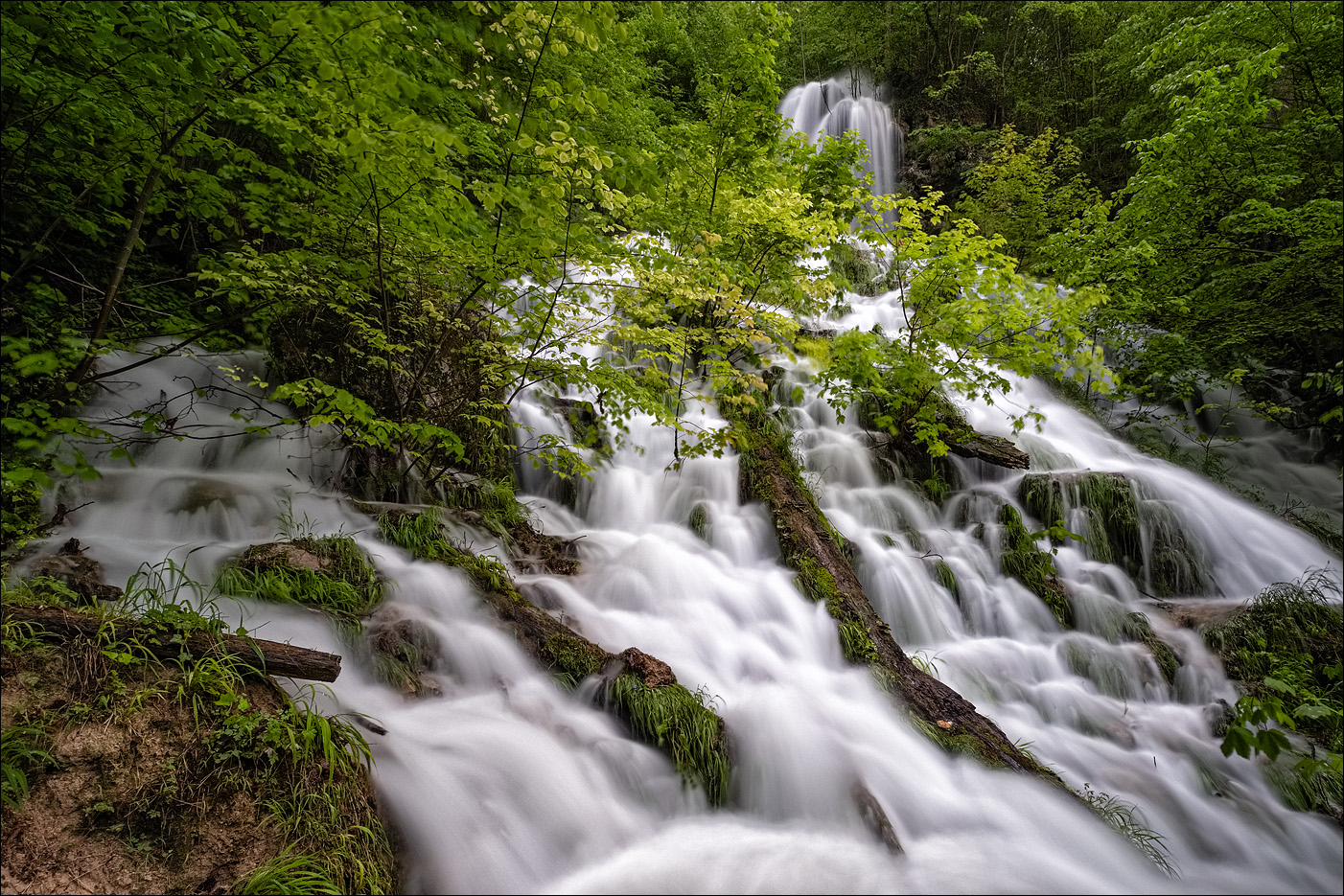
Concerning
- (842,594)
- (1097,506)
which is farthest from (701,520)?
(1097,506)

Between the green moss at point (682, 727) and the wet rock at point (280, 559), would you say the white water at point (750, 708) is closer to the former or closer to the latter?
the green moss at point (682, 727)

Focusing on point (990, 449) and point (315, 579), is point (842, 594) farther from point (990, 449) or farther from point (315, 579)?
point (315, 579)

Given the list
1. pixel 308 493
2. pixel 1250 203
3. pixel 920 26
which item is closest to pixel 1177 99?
pixel 1250 203

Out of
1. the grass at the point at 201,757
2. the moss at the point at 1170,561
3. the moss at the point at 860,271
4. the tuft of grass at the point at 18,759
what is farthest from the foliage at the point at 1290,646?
the moss at the point at 860,271

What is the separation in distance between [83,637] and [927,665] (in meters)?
4.92

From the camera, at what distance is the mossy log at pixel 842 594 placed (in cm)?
352

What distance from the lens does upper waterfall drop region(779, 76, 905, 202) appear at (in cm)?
1780

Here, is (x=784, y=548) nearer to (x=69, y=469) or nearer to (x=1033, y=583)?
(x=1033, y=583)

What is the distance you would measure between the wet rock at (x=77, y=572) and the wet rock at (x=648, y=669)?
2.60 m

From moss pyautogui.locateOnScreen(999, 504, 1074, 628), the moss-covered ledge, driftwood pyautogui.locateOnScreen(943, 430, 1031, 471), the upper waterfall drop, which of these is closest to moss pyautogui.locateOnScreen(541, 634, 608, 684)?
the moss-covered ledge

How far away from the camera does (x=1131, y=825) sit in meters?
3.28

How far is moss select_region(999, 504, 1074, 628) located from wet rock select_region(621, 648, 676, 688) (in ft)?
13.4

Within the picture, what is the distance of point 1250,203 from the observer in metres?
6.54

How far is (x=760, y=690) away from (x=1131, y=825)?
7.10 feet
